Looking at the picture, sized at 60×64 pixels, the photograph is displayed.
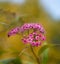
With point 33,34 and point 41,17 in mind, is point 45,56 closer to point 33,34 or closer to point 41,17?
point 33,34

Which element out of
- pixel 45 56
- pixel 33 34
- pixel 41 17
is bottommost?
pixel 45 56

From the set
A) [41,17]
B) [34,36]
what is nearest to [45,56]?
[34,36]

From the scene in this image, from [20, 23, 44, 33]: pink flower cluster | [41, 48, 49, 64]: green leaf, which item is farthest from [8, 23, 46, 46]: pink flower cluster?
[41, 48, 49, 64]: green leaf

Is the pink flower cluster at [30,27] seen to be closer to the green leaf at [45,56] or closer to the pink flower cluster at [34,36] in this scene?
the pink flower cluster at [34,36]

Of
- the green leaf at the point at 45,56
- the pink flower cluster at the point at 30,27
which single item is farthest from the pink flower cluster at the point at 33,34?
the green leaf at the point at 45,56

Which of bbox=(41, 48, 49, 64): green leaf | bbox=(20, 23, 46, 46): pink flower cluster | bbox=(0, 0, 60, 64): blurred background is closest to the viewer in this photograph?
bbox=(20, 23, 46, 46): pink flower cluster

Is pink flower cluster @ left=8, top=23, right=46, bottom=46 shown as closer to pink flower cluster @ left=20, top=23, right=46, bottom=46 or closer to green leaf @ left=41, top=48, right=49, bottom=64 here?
pink flower cluster @ left=20, top=23, right=46, bottom=46

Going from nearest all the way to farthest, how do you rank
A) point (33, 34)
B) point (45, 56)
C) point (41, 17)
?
1. point (33, 34)
2. point (45, 56)
3. point (41, 17)

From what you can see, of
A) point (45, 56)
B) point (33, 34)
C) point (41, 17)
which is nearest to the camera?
point (33, 34)

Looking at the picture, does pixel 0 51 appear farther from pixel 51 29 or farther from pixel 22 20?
pixel 51 29

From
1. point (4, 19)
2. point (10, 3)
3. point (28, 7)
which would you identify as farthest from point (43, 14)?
point (4, 19)

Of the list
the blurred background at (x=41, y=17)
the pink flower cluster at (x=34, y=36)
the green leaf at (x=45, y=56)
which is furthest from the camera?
the blurred background at (x=41, y=17)
